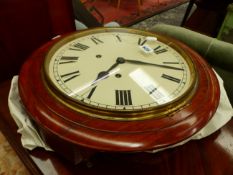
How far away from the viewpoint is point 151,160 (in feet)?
2.96

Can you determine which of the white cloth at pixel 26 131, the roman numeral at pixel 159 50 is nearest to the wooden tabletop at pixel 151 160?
the white cloth at pixel 26 131

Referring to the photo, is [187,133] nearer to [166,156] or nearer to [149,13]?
[166,156]

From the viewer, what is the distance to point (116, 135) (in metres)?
0.67

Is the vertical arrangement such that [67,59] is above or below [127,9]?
above

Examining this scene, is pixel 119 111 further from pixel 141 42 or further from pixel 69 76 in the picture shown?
pixel 141 42

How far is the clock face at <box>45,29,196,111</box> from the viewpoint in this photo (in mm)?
751

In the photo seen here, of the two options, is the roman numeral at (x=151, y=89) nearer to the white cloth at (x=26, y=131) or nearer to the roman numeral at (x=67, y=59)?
the roman numeral at (x=67, y=59)

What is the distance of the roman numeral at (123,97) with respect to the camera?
29.0 inches

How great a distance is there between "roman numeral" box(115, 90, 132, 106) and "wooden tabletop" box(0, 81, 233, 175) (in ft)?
0.67

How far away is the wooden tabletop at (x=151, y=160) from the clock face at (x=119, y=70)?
214mm

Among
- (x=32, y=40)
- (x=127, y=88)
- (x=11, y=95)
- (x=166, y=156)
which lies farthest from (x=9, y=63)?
(x=166, y=156)

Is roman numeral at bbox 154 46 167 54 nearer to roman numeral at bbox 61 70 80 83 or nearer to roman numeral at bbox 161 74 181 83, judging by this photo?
roman numeral at bbox 161 74 181 83

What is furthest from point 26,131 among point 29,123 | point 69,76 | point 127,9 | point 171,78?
point 127,9

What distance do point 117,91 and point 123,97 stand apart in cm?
3
